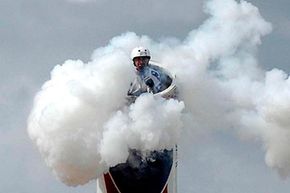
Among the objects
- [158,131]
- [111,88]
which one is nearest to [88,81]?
[111,88]

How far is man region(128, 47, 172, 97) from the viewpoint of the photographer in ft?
166

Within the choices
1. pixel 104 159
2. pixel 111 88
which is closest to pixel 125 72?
pixel 111 88

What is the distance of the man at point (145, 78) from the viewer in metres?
50.5

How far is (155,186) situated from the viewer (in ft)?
171

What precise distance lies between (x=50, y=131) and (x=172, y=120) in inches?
247

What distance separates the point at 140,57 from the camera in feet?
167

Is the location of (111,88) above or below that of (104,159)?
above

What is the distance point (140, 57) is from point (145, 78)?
1117 mm

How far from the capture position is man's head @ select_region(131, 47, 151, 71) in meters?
50.9

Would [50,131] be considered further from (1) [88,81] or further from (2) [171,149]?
(2) [171,149]

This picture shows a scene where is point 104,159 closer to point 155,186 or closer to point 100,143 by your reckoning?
point 100,143

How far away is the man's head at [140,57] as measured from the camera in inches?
2005

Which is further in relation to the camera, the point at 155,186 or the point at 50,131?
the point at 155,186

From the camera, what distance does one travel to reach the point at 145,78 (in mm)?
50875
